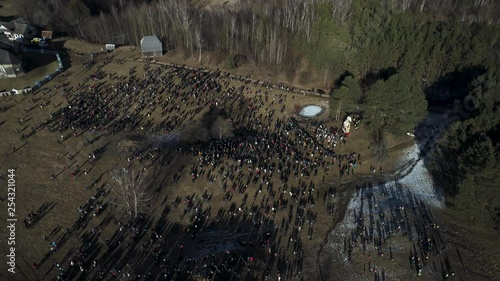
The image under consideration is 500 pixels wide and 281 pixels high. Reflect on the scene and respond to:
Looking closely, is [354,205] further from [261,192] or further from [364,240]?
[261,192]

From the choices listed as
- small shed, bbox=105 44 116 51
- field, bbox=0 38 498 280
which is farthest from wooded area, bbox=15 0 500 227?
field, bbox=0 38 498 280

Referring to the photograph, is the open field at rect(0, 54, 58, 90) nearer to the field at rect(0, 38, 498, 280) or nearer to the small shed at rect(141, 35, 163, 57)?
the field at rect(0, 38, 498, 280)

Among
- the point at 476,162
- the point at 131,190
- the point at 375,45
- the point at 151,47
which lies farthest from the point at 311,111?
the point at 151,47

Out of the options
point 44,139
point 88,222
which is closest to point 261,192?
point 88,222

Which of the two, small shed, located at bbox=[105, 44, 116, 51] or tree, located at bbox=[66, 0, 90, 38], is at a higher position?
tree, located at bbox=[66, 0, 90, 38]

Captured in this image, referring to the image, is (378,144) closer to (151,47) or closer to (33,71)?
(151,47)

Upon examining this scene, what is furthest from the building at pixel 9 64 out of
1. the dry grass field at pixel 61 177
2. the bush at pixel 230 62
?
the bush at pixel 230 62

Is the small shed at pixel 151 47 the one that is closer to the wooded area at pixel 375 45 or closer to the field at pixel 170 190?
the wooded area at pixel 375 45
